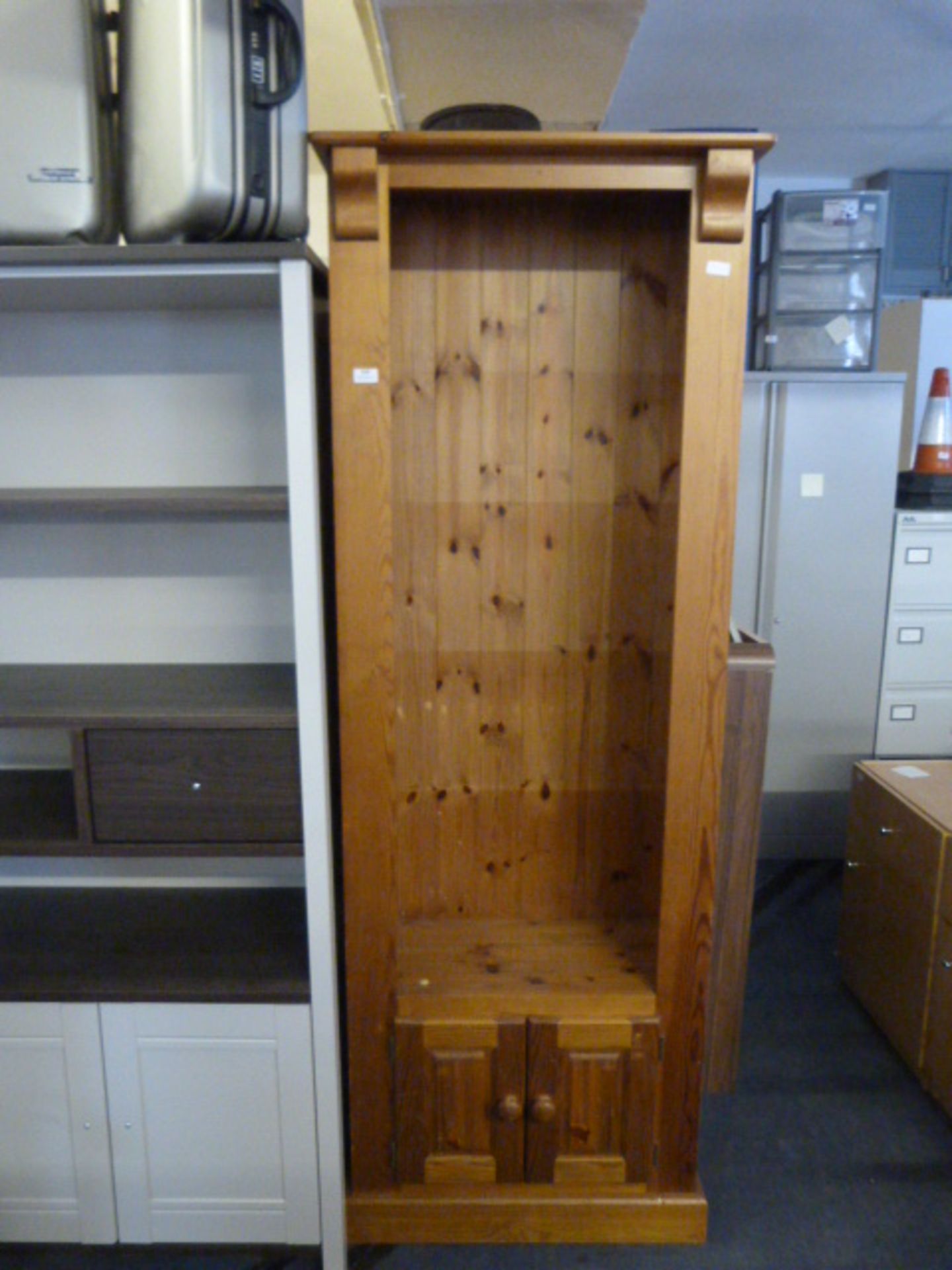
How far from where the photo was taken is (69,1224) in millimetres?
1605

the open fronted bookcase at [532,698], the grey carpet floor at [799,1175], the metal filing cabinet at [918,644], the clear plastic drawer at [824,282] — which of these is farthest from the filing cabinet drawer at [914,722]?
the open fronted bookcase at [532,698]

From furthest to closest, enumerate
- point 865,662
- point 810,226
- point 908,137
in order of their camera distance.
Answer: point 908,137
point 865,662
point 810,226

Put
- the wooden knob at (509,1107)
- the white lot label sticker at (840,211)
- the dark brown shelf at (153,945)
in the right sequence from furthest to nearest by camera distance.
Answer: the white lot label sticker at (840,211) → the wooden knob at (509,1107) → the dark brown shelf at (153,945)

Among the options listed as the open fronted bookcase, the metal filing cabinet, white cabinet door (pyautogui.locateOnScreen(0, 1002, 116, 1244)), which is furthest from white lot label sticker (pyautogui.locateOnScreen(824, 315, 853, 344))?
white cabinet door (pyautogui.locateOnScreen(0, 1002, 116, 1244))

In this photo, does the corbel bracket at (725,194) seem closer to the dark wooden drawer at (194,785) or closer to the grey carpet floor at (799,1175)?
the dark wooden drawer at (194,785)

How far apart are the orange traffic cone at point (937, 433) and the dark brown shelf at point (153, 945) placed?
8.26ft

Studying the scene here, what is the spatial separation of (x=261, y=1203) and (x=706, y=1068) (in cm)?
102

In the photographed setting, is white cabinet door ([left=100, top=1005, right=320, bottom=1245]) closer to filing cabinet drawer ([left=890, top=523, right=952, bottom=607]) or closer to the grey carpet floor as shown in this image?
the grey carpet floor

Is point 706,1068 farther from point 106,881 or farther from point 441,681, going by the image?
point 106,881

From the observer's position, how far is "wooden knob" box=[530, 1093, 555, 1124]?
5.28 feet

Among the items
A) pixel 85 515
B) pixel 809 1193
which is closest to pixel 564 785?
pixel 809 1193

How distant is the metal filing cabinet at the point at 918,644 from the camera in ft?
9.57

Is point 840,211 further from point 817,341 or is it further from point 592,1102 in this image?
point 592,1102

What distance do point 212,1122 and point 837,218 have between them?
293cm
